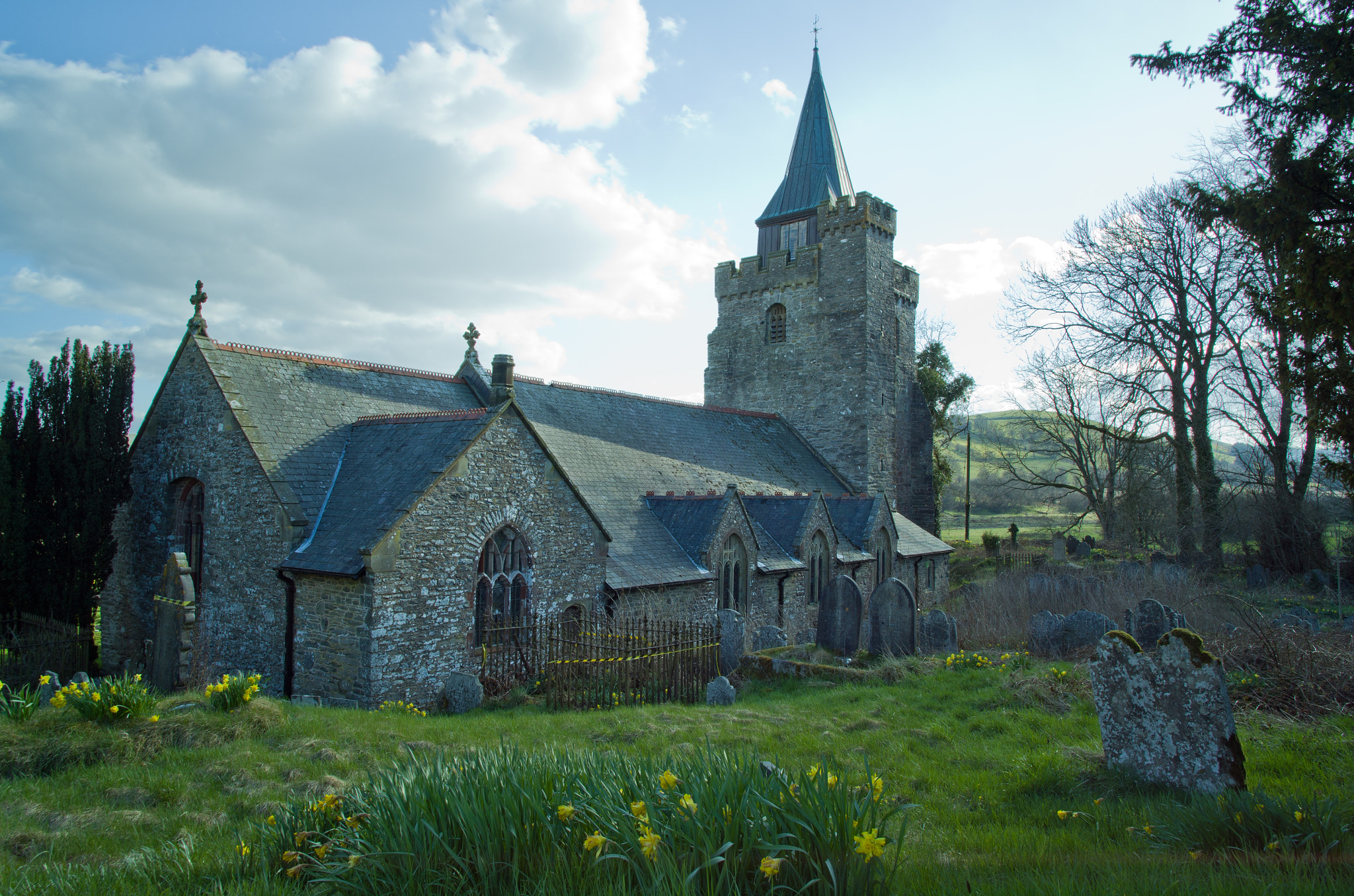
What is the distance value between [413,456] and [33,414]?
7978 mm

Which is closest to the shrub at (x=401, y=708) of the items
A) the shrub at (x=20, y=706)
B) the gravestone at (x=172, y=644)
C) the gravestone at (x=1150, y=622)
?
the gravestone at (x=172, y=644)

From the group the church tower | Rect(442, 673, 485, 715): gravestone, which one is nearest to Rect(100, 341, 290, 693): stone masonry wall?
Rect(442, 673, 485, 715): gravestone

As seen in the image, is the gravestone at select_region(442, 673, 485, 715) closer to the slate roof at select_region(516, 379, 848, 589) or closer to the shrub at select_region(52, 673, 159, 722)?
the slate roof at select_region(516, 379, 848, 589)

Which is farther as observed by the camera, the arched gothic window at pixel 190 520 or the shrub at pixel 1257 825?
the arched gothic window at pixel 190 520

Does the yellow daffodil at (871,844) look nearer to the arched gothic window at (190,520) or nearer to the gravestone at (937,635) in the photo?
the gravestone at (937,635)

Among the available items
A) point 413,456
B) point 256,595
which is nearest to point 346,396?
point 413,456

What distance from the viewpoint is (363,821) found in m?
4.18

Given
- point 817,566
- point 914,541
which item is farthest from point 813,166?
point 817,566

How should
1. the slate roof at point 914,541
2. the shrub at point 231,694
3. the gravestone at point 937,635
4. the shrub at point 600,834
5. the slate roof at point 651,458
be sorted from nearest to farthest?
the shrub at point 600,834 → the shrub at point 231,694 → the gravestone at point 937,635 → the slate roof at point 651,458 → the slate roof at point 914,541

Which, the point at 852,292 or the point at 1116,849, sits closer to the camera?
the point at 1116,849

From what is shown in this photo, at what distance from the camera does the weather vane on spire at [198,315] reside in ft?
44.2

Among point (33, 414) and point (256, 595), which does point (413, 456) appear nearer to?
point (256, 595)

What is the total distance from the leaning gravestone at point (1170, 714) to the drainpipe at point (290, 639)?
36.3 feet

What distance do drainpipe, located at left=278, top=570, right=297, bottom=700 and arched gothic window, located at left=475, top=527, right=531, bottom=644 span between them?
2.79m
